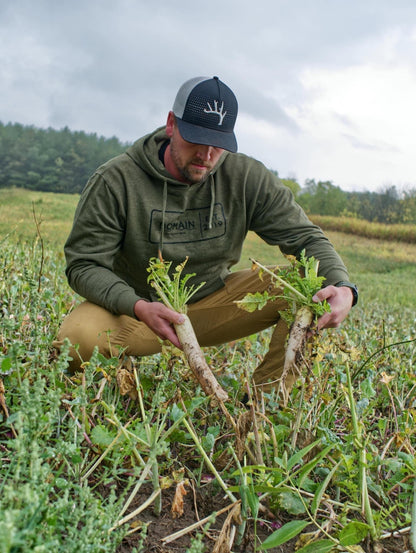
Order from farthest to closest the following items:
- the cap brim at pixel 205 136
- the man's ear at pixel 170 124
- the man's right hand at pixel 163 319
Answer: the man's ear at pixel 170 124
the cap brim at pixel 205 136
the man's right hand at pixel 163 319

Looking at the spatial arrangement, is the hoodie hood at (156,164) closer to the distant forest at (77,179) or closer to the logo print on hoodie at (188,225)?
the logo print on hoodie at (188,225)

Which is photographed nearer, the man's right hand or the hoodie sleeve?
the man's right hand

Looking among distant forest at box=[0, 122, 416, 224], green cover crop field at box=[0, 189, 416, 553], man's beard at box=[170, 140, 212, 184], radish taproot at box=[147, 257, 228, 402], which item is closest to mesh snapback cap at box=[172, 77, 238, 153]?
man's beard at box=[170, 140, 212, 184]

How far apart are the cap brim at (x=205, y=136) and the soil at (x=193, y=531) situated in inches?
66.8

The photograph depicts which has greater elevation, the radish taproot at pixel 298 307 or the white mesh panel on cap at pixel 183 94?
the white mesh panel on cap at pixel 183 94

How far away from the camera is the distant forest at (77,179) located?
42.4 metres

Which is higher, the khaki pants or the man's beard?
the man's beard

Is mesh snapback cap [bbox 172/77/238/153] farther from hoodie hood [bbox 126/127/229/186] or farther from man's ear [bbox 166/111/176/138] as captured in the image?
hoodie hood [bbox 126/127/229/186]

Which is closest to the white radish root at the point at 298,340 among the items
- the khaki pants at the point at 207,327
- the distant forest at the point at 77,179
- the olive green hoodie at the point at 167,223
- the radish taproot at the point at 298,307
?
the radish taproot at the point at 298,307

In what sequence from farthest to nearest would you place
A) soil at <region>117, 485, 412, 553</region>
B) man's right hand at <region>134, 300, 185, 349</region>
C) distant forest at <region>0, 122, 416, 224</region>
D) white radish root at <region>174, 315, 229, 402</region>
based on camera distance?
distant forest at <region>0, 122, 416, 224</region> → man's right hand at <region>134, 300, 185, 349</region> → white radish root at <region>174, 315, 229, 402</region> → soil at <region>117, 485, 412, 553</region>

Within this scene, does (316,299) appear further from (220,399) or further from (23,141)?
(23,141)

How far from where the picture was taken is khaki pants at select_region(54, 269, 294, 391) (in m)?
2.81

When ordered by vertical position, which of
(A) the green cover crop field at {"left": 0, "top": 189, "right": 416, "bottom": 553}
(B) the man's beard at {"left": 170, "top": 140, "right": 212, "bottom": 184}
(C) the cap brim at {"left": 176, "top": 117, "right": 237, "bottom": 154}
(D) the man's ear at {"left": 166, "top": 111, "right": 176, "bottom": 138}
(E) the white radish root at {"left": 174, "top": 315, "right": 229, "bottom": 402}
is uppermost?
(D) the man's ear at {"left": 166, "top": 111, "right": 176, "bottom": 138}

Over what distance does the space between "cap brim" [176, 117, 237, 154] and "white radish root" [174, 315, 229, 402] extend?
3.19 ft
